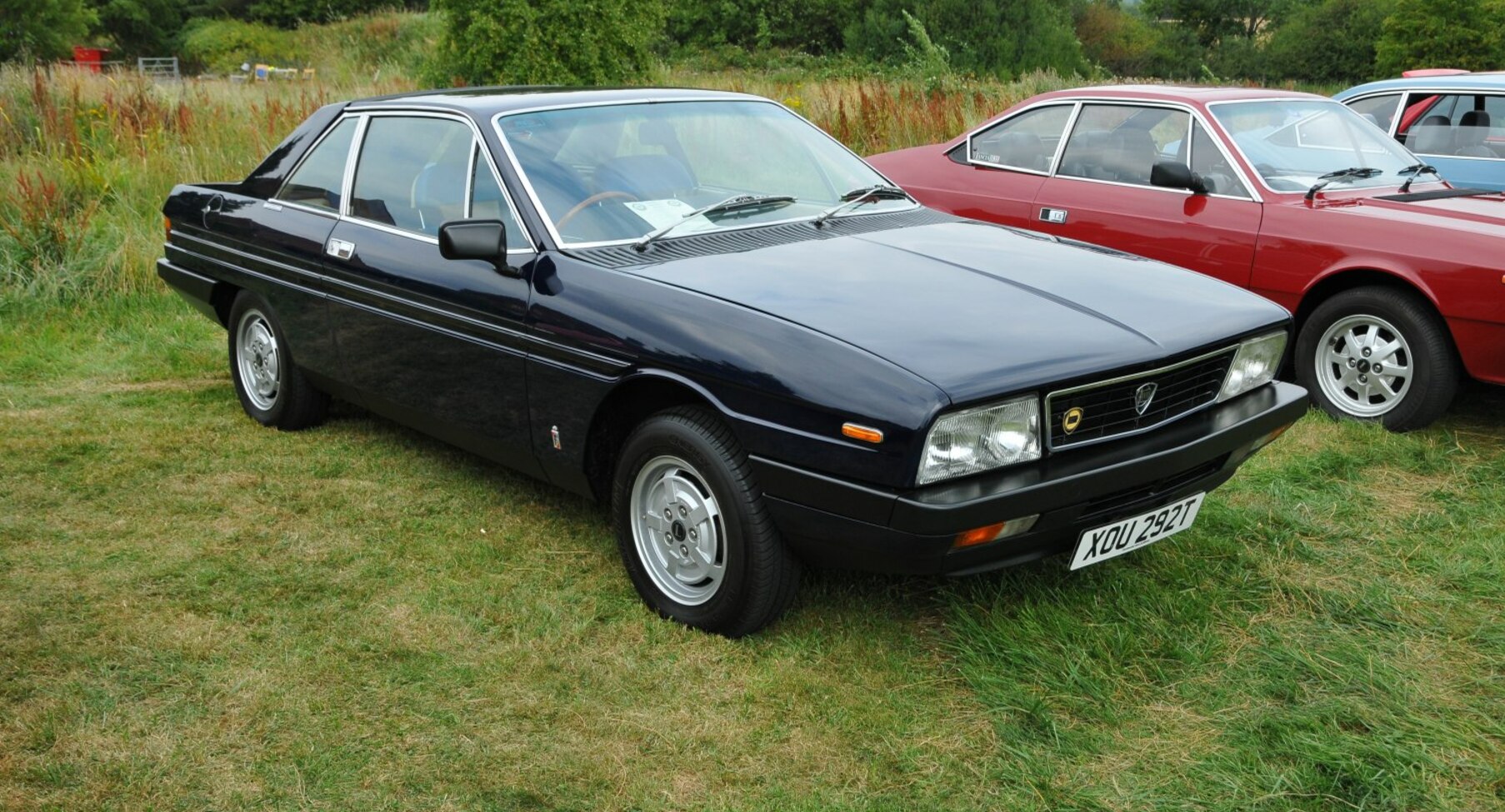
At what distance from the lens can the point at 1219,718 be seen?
3162mm

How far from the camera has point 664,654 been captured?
3.54 meters

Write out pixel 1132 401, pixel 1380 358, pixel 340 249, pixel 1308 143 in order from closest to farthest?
pixel 1132 401 → pixel 340 249 → pixel 1380 358 → pixel 1308 143

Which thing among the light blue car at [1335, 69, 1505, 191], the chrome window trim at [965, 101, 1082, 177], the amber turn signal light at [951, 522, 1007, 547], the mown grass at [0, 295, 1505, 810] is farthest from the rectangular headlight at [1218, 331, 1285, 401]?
the light blue car at [1335, 69, 1505, 191]

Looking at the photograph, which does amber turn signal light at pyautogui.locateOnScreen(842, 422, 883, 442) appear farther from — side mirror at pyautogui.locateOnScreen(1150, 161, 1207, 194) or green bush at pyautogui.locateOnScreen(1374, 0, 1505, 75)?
green bush at pyautogui.locateOnScreen(1374, 0, 1505, 75)

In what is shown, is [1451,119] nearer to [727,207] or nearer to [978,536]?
[727,207]

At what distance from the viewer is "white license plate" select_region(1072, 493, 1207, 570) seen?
A: 3.38 metres

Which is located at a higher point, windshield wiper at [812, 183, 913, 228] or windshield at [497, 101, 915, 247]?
windshield at [497, 101, 915, 247]

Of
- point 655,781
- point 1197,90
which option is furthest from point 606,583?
point 1197,90

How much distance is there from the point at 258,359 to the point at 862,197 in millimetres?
2964

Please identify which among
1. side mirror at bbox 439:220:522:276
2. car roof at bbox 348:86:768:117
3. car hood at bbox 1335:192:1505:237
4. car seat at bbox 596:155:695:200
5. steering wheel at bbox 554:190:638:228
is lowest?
car hood at bbox 1335:192:1505:237

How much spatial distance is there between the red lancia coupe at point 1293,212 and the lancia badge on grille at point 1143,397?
2.70 meters

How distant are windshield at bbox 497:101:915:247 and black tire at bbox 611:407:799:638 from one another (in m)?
0.82

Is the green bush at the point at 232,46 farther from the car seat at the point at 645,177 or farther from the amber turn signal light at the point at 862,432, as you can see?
the amber turn signal light at the point at 862,432

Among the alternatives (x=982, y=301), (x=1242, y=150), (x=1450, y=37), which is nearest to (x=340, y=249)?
(x=982, y=301)
